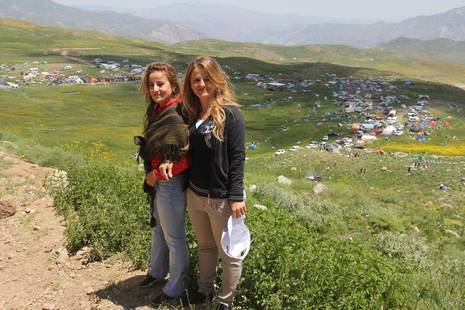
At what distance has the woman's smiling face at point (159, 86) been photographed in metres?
4.47

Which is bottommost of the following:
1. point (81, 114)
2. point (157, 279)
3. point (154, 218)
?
point (81, 114)

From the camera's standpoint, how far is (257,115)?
48000 mm

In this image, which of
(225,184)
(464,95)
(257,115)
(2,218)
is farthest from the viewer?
(464,95)

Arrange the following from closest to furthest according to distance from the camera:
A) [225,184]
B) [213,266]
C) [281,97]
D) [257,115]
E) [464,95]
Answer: [225,184], [213,266], [257,115], [281,97], [464,95]

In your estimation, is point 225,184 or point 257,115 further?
point 257,115

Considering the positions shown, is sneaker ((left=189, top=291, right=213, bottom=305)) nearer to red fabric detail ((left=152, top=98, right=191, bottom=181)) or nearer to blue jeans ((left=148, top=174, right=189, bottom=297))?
blue jeans ((left=148, top=174, right=189, bottom=297))

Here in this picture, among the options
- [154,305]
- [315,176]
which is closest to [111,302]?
[154,305]

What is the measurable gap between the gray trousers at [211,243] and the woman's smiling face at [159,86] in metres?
0.97

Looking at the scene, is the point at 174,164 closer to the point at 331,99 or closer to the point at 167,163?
the point at 167,163

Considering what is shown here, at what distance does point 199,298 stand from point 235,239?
1.06 m

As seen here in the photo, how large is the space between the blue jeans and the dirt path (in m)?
0.50

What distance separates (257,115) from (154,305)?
1716 inches

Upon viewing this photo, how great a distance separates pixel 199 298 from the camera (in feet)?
15.8

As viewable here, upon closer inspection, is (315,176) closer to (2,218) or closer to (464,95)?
(2,218)
